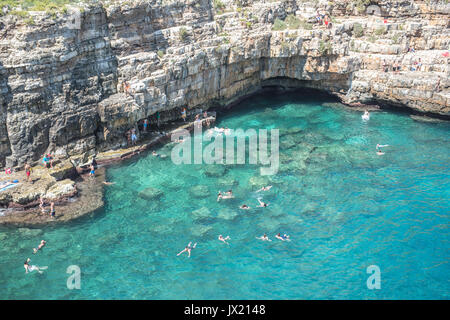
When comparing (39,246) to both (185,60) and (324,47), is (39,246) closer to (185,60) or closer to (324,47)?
(185,60)

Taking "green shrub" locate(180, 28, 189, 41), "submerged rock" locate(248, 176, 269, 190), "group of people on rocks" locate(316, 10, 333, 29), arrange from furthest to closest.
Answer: "group of people on rocks" locate(316, 10, 333, 29) → "green shrub" locate(180, 28, 189, 41) → "submerged rock" locate(248, 176, 269, 190)

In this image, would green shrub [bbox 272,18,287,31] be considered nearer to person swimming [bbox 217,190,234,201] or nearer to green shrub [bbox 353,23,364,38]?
green shrub [bbox 353,23,364,38]

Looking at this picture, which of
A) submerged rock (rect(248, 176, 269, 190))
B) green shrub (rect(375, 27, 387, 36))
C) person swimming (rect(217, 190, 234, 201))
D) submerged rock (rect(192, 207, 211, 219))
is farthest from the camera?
green shrub (rect(375, 27, 387, 36))

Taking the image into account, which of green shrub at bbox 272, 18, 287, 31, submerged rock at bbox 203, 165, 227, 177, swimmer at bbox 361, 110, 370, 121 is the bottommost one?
submerged rock at bbox 203, 165, 227, 177

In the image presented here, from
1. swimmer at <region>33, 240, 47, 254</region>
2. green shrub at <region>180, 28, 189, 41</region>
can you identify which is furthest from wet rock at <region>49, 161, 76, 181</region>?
green shrub at <region>180, 28, 189, 41</region>

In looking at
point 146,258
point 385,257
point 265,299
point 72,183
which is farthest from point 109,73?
point 385,257

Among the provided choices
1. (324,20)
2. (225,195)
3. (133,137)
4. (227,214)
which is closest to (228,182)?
(225,195)

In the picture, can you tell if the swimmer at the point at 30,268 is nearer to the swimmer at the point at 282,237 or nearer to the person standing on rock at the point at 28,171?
the person standing on rock at the point at 28,171
